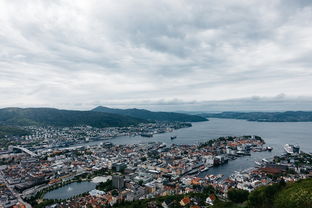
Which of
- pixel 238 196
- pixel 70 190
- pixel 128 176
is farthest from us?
pixel 128 176

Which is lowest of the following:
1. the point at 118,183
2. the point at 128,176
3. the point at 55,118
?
the point at 128,176

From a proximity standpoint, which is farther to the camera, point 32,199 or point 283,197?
point 32,199

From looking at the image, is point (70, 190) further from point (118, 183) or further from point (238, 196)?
point (238, 196)

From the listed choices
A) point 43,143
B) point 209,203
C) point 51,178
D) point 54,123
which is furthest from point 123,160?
Result: point 54,123

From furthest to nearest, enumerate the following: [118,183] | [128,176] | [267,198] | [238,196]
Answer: [128,176], [118,183], [238,196], [267,198]

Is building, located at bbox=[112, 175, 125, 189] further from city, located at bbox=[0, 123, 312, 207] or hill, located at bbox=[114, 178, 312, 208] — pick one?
hill, located at bbox=[114, 178, 312, 208]

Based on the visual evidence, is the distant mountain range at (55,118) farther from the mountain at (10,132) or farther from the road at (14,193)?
the road at (14,193)

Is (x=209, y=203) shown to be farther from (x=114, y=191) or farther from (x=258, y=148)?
(x=258, y=148)

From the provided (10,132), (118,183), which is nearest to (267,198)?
(118,183)
